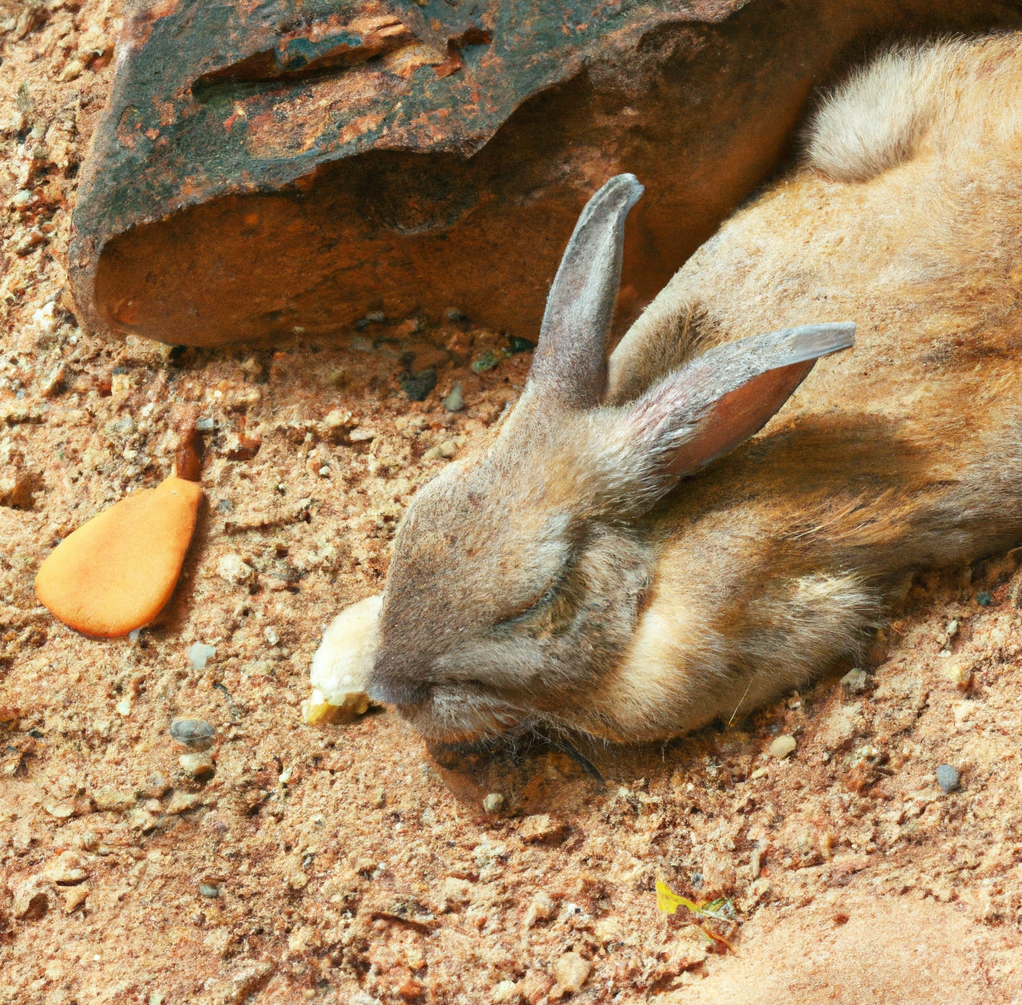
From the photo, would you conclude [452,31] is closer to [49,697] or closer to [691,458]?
[691,458]

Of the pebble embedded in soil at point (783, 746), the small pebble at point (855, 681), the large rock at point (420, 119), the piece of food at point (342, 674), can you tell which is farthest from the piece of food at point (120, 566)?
the small pebble at point (855, 681)

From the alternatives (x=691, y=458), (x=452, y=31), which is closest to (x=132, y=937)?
(x=691, y=458)

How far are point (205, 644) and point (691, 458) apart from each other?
6.33ft

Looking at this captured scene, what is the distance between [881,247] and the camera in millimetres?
3230

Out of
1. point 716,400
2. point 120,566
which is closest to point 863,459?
point 716,400

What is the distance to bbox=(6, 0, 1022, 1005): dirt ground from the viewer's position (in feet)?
9.12

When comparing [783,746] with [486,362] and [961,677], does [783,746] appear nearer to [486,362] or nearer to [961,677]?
[961,677]

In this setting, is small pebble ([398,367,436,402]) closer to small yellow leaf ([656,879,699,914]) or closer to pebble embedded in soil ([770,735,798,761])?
pebble embedded in soil ([770,735,798,761])

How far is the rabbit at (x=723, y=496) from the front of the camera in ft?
9.93

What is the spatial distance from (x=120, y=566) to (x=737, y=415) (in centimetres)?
236

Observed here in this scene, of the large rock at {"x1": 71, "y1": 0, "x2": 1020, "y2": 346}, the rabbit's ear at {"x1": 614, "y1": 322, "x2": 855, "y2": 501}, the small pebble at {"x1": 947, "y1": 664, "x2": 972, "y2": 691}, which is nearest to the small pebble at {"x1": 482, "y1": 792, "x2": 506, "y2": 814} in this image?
the rabbit's ear at {"x1": 614, "y1": 322, "x2": 855, "y2": 501}

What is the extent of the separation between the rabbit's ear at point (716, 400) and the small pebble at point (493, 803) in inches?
45.1

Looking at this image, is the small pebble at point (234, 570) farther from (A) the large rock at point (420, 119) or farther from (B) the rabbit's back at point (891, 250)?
(B) the rabbit's back at point (891, 250)

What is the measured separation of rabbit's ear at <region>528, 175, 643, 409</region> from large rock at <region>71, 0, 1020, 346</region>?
46 centimetres
